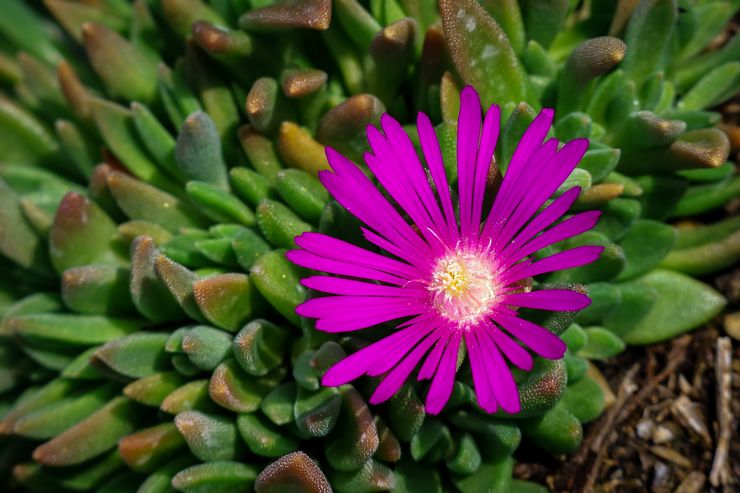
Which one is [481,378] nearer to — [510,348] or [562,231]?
[510,348]

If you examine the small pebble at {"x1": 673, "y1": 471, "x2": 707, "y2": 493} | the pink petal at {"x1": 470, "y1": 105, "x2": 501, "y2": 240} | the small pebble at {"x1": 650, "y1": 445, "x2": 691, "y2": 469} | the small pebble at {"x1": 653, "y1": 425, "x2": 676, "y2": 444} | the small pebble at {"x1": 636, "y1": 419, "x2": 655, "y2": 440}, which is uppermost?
the pink petal at {"x1": 470, "y1": 105, "x2": 501, "y2": 240}

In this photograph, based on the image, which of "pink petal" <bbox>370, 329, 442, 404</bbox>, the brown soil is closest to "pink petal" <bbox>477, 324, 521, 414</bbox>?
"pink petal" <bbox>370, 329, 442, 404</bbox>

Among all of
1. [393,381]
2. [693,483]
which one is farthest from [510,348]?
[693,483]

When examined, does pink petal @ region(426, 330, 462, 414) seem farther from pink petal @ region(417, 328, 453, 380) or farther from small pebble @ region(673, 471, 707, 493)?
small pebble @ region(673, 471, 707, 493)

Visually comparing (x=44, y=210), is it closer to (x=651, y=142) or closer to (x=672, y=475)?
(x=651, y=142)

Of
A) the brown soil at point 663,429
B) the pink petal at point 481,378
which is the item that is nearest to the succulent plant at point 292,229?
the brown soil at point 663,429

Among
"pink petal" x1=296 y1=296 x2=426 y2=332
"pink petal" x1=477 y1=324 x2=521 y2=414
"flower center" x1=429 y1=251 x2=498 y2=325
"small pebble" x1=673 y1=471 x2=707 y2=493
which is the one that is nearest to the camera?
"pink petal" x1=477 y1=324 x2=521 y2=414

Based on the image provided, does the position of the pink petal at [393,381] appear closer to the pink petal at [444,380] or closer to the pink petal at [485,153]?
the pink petal at [444,380]
